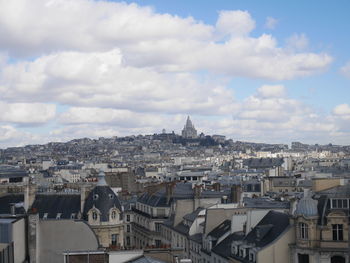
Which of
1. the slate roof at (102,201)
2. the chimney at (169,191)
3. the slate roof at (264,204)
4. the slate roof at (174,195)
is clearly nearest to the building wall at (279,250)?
the slate roof at (264,204)

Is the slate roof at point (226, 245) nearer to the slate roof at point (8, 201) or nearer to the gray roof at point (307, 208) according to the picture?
the gray roof at point (307, 208)

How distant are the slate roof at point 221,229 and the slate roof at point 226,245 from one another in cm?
97

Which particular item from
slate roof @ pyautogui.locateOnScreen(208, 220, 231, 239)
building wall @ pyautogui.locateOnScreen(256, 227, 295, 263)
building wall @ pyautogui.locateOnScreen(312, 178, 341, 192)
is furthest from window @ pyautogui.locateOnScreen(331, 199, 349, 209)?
slate roof @ pyautogui.locateOnScreen(208, 220, 231, 239)

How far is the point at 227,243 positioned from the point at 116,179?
2838 inches

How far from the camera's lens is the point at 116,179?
116 metres

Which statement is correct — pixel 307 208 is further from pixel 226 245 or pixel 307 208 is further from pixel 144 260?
pixel 144 260

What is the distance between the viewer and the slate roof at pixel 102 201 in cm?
5494

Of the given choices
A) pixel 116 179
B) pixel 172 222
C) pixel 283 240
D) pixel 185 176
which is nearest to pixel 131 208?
pixel 172 222

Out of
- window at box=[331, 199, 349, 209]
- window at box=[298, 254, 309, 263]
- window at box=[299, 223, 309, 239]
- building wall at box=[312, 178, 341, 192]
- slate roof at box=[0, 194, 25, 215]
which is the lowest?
window at box=[298, 254, 309, 263]

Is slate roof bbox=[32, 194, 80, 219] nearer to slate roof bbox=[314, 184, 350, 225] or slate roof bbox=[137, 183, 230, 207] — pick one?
slate roof bbox=[137, 183, 230, 207]

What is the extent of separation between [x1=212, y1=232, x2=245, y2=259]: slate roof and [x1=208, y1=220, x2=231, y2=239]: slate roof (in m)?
0.97

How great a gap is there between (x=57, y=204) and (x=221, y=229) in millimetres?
17303

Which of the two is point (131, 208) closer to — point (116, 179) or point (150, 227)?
point (150, 227)

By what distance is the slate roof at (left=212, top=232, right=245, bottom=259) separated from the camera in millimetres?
43516
